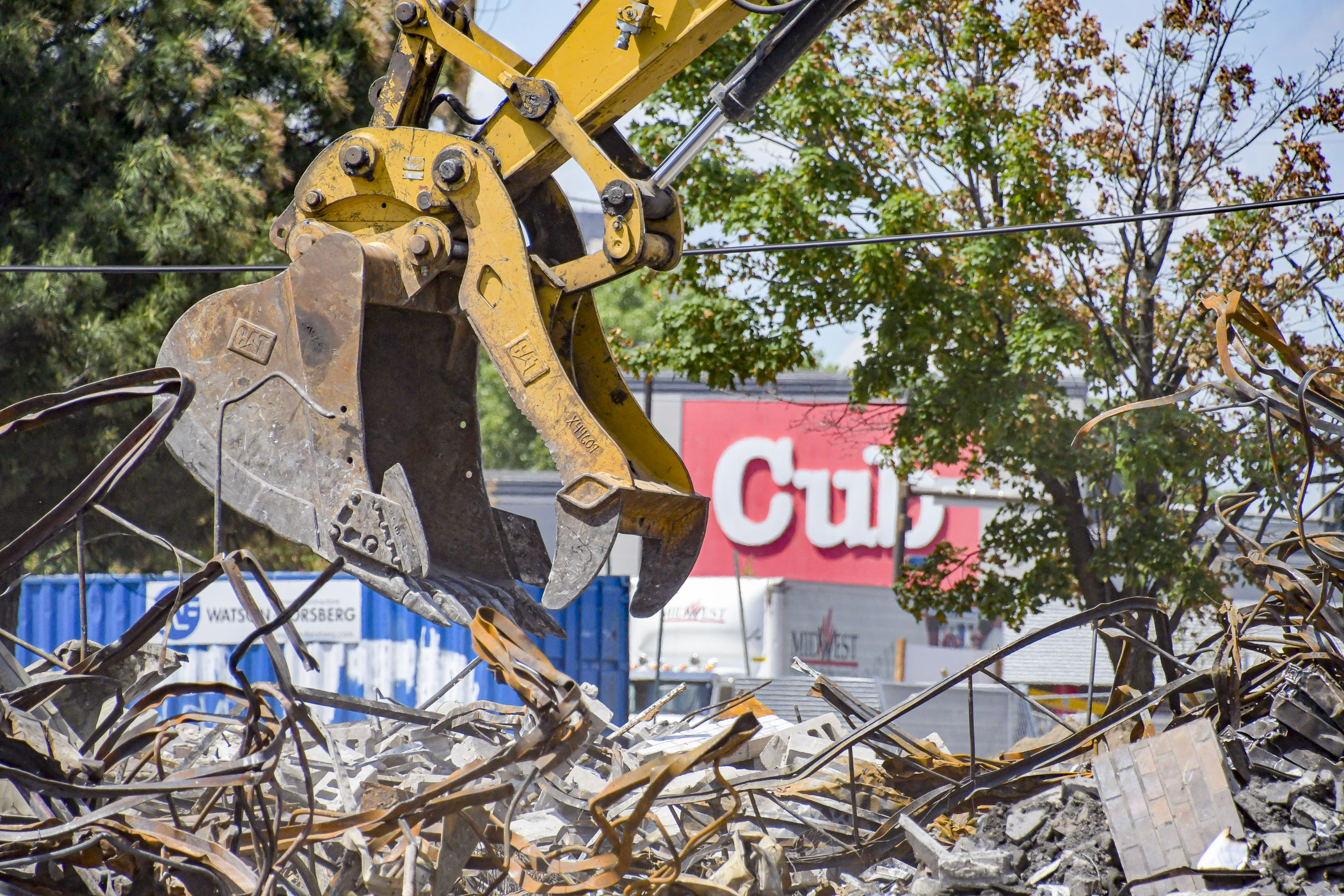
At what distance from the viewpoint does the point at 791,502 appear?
23031 millimetres

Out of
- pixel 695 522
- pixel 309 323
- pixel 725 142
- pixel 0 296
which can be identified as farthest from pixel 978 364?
pixel 0 296

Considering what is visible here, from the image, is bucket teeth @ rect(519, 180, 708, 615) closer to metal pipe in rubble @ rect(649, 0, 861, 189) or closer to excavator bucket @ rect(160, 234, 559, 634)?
excavator bucket @ rect(160, 234, 559, 634)

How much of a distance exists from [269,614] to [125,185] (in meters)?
4.58

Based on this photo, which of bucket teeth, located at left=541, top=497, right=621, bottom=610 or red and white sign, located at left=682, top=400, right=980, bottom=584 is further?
red and white sign, located at left=682, top=400, right=980, bottom=584

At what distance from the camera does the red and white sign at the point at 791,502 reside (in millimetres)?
22422

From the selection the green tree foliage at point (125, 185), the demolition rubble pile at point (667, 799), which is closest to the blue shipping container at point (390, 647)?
the green tree foliage at point (125, 185)

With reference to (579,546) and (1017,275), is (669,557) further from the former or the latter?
(1017,275)

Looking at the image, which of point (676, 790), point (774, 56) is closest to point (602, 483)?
point (676, 790)

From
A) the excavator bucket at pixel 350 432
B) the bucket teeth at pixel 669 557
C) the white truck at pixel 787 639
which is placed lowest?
the white truck at pixel 787 639

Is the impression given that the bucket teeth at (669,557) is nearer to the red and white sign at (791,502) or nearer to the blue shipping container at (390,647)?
the blue shipping container at (390,647)

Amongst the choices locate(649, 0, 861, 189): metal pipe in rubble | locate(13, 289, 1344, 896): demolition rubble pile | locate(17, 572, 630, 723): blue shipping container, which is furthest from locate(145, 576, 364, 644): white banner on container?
locate(649, 0, 861, 189): metal pipe in rubble

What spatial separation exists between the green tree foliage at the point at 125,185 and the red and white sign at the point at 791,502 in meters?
12.1

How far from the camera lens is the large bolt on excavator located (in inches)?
179

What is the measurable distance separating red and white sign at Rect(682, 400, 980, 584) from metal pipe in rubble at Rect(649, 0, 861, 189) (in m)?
16.9
